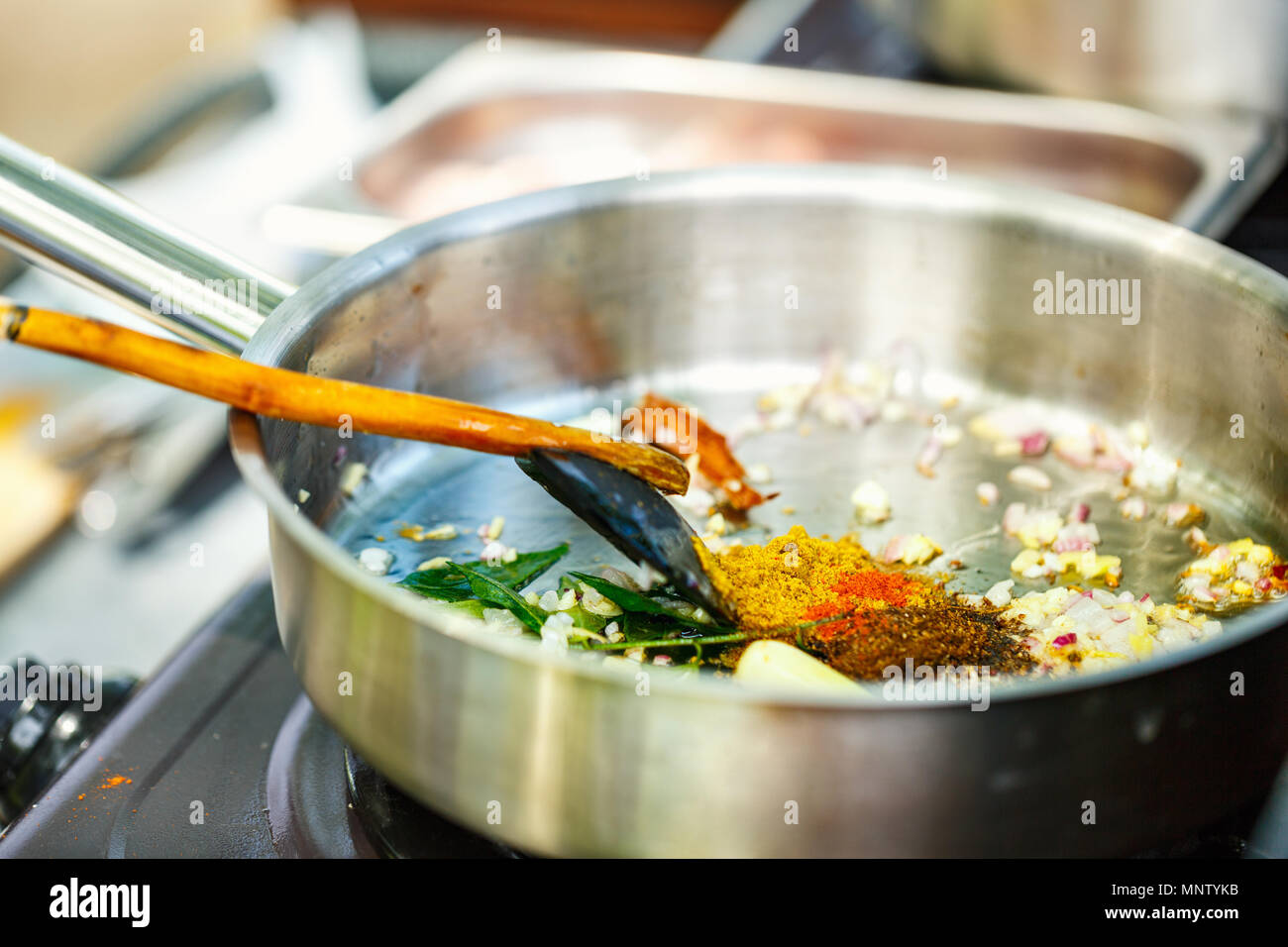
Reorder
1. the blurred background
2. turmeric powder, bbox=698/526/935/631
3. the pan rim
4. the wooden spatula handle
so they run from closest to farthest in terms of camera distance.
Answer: the pan rim < the wooden spatula handle < turmeric powder, bbox=698/526/935/631 < the blurred background

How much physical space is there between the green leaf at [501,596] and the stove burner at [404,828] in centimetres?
11

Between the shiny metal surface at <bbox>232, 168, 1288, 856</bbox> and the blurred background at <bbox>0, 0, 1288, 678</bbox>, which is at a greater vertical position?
the blurred background at <bbox>0, 0, 1288, 678</bbox>

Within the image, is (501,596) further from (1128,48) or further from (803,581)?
(1128,48)

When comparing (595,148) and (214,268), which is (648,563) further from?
(595,148)

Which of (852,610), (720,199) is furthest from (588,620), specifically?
(720,199)

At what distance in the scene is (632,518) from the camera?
2.12 feet

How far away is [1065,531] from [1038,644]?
15 centimetres

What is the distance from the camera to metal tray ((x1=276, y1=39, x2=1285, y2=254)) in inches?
49.5

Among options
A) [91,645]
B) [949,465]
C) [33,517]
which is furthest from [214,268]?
[33,517]

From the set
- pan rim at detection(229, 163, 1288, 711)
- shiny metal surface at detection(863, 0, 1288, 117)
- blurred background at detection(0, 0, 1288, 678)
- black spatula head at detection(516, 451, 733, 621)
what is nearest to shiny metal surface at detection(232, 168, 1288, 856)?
pan rim at detection(229, 163, 1288, 711)

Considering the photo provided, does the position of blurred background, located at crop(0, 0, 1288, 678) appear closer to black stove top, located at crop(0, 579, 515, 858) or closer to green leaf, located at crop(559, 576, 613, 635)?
black stove top, located at crop(0, 579, 515, 858)

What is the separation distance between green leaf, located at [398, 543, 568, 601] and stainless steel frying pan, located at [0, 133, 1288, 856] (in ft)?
0.07

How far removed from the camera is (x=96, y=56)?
8.42ft

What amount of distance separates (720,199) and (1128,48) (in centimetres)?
69
